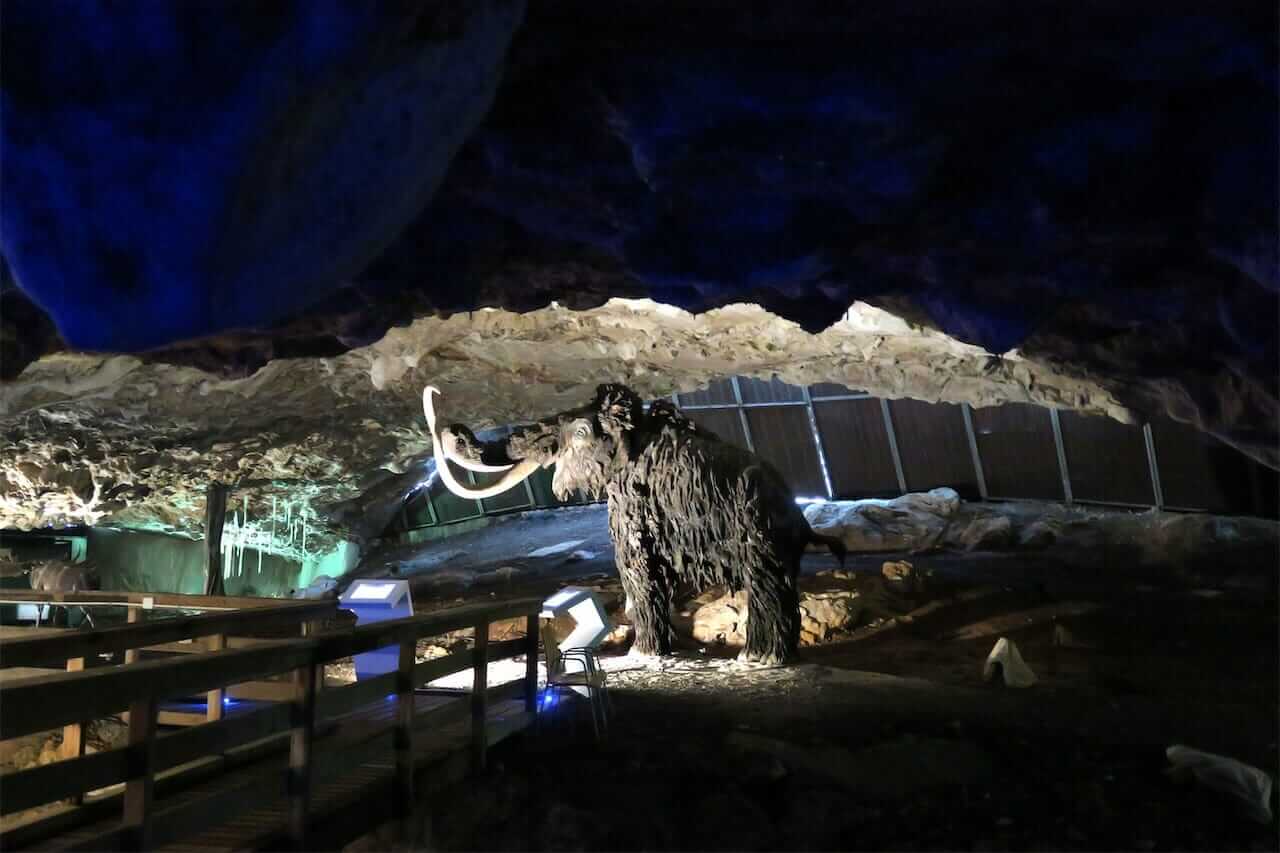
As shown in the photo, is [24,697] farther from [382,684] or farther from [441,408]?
[441,408]

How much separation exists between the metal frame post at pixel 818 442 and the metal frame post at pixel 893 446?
111 centimetres

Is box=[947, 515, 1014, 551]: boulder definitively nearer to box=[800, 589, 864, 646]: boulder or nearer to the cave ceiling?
box=[800, 589, 864, 646]: boulder

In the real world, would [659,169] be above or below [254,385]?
below

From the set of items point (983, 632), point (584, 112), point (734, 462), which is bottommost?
point (983, 632)

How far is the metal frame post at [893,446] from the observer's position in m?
13.9

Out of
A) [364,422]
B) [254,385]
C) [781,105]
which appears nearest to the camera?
[781,105]

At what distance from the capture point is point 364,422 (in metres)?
12.0

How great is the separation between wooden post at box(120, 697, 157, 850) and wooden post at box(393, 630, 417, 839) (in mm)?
1394

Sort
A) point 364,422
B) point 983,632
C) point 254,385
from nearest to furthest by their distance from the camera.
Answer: point 983,632, point 254,385, point 364,422

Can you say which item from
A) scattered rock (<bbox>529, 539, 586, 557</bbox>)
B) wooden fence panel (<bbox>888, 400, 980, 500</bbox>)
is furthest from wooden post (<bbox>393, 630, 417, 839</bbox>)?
wooden fence panel (<bbox>888, 400, 980, 500</bbox>)

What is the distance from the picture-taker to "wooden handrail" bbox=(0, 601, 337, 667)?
384cm

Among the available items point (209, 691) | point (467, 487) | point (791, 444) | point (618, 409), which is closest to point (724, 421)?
point (791, 444)

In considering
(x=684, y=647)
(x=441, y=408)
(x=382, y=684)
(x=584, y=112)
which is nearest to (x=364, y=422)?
(x=441, y=408)

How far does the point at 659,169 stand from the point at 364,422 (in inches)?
371
